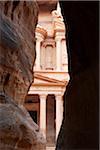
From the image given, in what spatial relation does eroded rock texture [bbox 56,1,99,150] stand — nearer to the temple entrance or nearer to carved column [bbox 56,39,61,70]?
the temple entrance

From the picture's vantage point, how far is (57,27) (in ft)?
133

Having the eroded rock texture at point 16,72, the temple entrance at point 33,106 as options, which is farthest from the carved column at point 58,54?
the eroded rock texture at point 16,72

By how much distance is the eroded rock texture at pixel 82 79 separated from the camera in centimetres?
339

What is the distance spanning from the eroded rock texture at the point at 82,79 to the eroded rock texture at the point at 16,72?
145 inches

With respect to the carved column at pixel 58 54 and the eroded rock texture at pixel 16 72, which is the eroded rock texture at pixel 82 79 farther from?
the carved column at pixel 58 54

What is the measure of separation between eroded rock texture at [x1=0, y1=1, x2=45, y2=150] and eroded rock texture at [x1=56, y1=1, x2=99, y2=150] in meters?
3.69

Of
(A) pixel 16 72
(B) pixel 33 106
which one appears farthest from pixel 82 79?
(B) pixel 33 106

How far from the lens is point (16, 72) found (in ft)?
31.5

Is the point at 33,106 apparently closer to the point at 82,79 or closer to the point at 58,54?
the point at 58,54

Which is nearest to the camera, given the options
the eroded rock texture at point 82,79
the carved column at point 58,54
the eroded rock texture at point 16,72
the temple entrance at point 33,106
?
the eroded rock texture at point 82,79

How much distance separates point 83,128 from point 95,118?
289mm

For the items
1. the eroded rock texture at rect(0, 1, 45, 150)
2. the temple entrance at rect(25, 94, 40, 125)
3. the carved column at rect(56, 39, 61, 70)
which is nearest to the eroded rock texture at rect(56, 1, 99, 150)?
the eroded rock texture at rect(0, 1, 45, 150)

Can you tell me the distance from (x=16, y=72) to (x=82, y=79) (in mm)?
5937

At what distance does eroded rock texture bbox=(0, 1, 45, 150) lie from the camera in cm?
802
